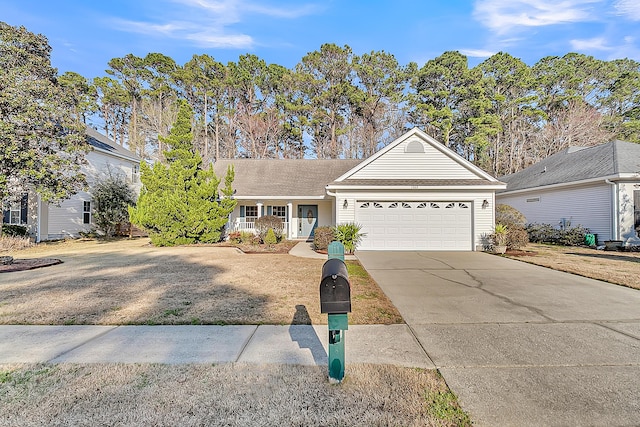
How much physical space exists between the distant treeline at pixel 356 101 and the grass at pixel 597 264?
828 inches

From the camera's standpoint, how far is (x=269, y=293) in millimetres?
6148

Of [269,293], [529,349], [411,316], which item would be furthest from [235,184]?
[529,349]

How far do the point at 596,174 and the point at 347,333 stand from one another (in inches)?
647

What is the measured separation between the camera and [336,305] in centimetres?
263

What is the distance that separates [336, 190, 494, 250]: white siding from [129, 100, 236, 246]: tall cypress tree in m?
6.00

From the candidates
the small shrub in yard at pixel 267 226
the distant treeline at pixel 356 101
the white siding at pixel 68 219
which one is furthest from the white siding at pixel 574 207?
the white siding at pixel 68 219

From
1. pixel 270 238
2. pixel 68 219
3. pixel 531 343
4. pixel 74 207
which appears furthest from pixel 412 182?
pixel 68 219

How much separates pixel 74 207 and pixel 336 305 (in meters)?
20.5

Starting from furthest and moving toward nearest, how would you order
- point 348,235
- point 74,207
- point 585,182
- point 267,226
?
point 74,207 → point 267,226 → point 585,182 → point 348,235

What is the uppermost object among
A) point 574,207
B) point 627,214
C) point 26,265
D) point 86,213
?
Answer: point 574,207

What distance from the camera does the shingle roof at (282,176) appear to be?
18.1m

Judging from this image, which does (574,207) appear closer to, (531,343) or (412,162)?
(412,162)

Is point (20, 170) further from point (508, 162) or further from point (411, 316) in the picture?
point (508, 162)

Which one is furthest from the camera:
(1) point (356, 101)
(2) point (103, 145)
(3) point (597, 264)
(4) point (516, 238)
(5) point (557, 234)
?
(1) point (356, 101)
